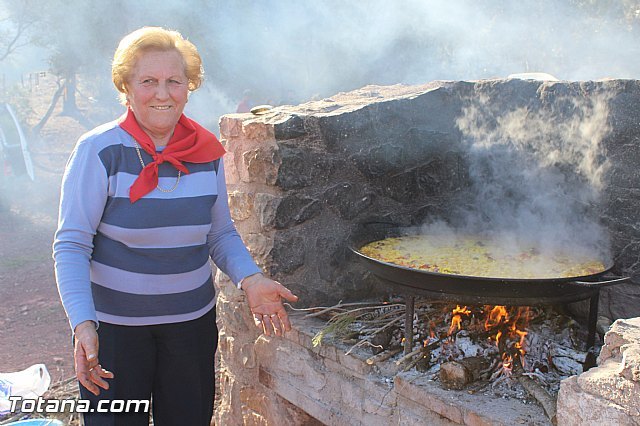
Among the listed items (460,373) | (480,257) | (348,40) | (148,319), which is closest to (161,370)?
(148,319)

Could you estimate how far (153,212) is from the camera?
2461mm

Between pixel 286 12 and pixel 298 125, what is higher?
pixel 286 12

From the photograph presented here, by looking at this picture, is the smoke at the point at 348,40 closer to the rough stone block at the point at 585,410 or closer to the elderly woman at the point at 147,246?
the elderly woman at the point at 147,246

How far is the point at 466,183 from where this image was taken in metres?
3.95

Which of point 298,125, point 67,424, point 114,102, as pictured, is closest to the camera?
point 298,125

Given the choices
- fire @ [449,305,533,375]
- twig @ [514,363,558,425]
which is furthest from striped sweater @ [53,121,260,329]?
twig @ [514,363,558,425]

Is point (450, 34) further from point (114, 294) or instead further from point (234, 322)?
point (114, 294)

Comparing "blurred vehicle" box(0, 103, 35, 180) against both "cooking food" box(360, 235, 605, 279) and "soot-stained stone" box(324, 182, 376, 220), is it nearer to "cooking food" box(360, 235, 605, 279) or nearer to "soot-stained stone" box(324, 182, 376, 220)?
"soot-stained stone" box(324, 182, 376, 220)

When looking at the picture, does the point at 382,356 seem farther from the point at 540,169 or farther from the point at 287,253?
the point at 540,169

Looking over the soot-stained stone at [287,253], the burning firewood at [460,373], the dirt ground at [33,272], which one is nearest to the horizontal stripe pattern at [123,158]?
the soot-stained stone at [287,253]

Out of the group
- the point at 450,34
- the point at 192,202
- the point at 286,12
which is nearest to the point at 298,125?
the point at 192,202

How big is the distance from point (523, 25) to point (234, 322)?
1094 centimetres

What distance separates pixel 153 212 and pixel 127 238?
138 mm

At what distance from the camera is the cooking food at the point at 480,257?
9.80 feet
